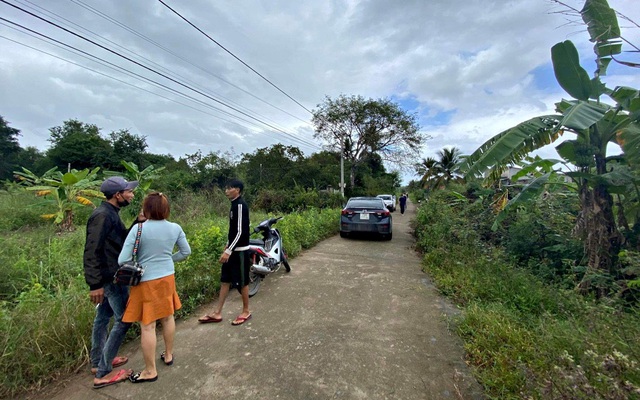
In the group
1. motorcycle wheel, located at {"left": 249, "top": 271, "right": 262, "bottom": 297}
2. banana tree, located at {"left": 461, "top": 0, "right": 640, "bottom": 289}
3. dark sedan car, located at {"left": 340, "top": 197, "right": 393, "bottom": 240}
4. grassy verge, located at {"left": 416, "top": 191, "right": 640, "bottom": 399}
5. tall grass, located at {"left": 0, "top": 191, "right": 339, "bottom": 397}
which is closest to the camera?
grassy verge, located at {"left": 416, "top": 191, "right": 640, "bottom": 399}

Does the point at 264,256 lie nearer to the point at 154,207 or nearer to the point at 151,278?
the point at 151,278

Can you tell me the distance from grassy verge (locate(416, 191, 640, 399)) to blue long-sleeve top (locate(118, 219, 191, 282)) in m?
2.71

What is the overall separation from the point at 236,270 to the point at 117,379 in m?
1.36

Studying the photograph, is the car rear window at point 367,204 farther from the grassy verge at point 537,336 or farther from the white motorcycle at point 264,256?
the white motorcycle at point 264,256

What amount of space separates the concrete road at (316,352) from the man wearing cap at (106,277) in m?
0.17

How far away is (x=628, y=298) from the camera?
142 inches

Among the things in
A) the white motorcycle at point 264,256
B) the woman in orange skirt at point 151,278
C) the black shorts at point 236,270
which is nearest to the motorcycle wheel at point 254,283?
the white motorcycle at point 264,256

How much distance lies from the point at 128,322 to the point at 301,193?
1234 centimetres

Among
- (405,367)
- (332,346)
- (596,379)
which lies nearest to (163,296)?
(332,346)

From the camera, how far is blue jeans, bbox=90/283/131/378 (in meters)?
2.25

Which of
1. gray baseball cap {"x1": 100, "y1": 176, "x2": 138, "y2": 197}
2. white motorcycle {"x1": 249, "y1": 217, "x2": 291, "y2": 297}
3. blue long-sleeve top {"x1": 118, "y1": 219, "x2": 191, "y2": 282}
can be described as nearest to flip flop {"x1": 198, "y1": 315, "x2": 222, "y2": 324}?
white motorcycle {"x1": 249, "y1": 217, "x2": 291, "y2": 297}

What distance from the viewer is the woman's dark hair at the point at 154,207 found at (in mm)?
2262

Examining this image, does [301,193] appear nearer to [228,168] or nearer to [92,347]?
[228,168]

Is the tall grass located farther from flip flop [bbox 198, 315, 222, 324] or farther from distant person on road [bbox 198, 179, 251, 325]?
distant person on road [bbox 198, 179, 251, 325]
